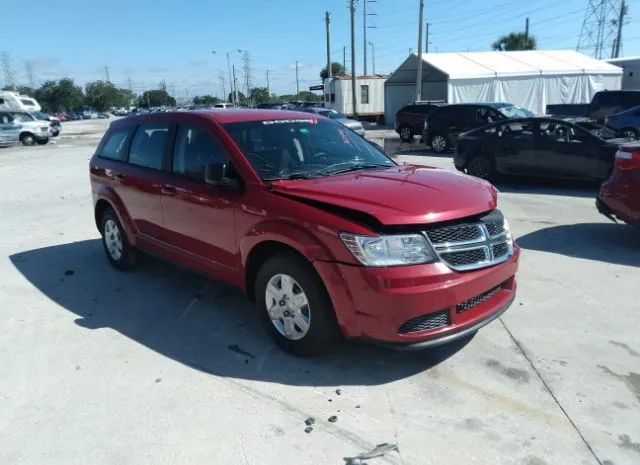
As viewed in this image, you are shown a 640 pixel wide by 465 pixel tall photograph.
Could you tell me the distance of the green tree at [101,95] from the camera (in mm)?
111375

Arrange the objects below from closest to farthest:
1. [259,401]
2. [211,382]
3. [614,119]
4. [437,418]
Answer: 1. [437,418]
2. [259,401]
3. [211,382]
4. [614,119]

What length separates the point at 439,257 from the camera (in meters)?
3.31

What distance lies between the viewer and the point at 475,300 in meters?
3.56

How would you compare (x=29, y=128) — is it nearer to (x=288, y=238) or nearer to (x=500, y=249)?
(x=288, y=238)

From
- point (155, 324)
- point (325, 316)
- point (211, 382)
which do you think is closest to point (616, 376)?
point (325, 316)

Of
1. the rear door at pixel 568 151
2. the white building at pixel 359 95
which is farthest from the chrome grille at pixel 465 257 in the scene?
the white building at pixel 359 95

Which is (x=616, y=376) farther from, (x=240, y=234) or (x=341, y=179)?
(x=240, y=234)

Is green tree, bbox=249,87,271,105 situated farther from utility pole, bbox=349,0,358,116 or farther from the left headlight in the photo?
the left headlight

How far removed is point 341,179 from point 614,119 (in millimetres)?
15894

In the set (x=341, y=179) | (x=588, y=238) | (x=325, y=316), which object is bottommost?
(x=588, y=238)

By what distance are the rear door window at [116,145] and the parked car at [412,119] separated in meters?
19.1

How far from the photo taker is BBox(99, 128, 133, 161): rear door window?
574cm

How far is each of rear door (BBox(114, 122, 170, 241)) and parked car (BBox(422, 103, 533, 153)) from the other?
1365cm

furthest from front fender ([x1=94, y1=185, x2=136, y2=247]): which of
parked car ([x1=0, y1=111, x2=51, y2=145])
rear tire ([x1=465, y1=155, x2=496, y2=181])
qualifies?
parked car ([x1=0, y1=111, x2=51, y2=145])
